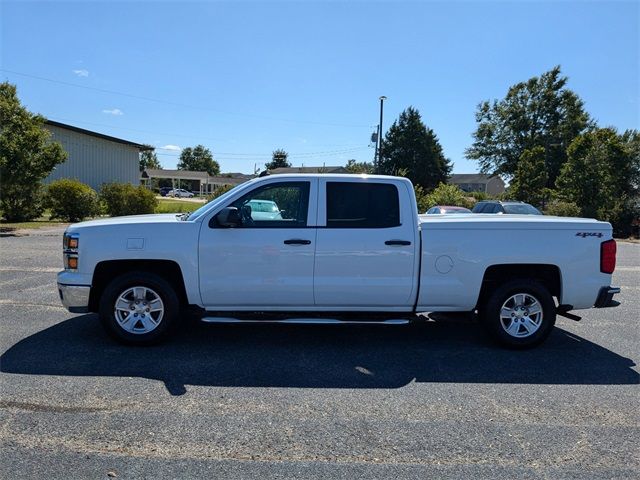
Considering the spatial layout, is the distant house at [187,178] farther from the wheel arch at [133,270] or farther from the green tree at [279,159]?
the wheel arch at [133,270]

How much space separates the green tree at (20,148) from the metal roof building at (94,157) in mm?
9229

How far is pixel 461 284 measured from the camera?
554 cm

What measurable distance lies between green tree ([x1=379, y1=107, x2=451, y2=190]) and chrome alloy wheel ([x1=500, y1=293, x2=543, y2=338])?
191ft

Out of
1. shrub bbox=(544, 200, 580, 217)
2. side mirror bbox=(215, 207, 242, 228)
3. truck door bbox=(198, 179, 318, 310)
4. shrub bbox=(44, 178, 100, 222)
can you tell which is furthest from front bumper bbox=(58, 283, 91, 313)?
shrub bbox=(544, 200, 580, 217)

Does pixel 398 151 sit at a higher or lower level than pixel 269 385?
higher

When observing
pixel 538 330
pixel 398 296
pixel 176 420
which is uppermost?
pixel 398 296

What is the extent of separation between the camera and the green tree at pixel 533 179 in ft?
109

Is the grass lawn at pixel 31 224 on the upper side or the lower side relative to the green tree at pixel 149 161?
lower

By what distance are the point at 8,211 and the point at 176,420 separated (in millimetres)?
21579

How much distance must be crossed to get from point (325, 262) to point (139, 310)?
211cm

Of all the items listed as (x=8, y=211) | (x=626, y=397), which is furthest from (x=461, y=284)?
(x=8, y=211)

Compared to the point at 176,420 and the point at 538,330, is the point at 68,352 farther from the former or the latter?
the point at 538,330

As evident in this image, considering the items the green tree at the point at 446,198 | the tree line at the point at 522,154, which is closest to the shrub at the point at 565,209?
the tree line at the point at 522,154

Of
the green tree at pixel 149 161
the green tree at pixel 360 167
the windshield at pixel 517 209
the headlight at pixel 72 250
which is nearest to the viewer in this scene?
the headlight at pixel 72 250
